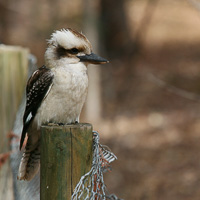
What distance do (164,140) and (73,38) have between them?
21.6ft

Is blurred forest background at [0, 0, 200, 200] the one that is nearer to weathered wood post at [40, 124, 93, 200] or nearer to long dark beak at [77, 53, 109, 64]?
long dark beak at [77, 53, 109, 64]

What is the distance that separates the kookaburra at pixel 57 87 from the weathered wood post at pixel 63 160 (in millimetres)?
766

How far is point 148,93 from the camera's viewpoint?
12.0 m

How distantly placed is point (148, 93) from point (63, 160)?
33.8 ft

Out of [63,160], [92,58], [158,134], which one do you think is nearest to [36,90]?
[92,58]

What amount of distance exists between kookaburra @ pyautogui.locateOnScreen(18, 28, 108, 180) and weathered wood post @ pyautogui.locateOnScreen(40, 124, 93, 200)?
0.77m

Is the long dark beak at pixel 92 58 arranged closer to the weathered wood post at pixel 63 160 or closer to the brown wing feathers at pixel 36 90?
the brown wing feathers at pixel 36 90

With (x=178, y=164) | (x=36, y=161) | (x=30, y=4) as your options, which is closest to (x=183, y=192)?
(x=178, y=164)

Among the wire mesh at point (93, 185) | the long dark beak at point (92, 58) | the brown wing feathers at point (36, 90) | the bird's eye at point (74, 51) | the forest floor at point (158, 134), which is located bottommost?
the forest floor at point (158, 134)

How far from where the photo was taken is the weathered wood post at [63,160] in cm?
186

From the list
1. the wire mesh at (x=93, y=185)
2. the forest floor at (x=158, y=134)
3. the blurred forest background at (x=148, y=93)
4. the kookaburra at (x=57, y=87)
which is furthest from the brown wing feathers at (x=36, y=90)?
the forest floor at (x=158, y=134)

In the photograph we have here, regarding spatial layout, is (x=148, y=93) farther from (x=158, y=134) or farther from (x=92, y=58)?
(x=92, y=58)

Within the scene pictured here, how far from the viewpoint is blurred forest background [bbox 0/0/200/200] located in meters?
7.44

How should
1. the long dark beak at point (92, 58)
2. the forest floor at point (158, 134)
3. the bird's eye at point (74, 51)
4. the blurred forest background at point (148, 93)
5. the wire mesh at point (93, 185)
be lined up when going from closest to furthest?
the wire mesh at point (93, 185)
the long dark beak at point (92, 58)
the bird's eye at point (74, 51)
the forest floor at point (158, 134)
the blurred forest background at point (148, 93)
